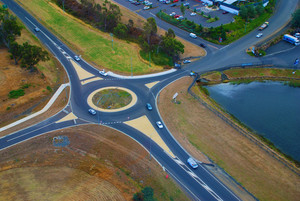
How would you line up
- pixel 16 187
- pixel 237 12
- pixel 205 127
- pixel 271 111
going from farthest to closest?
Result: 1. pixel 237 12
2. pixel 271 111
3. pixel 205 127
4. pixel 16 187

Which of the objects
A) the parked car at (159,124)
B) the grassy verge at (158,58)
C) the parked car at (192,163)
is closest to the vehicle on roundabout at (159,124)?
the parked car at (159,124)

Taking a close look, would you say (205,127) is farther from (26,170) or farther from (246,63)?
(26,170)

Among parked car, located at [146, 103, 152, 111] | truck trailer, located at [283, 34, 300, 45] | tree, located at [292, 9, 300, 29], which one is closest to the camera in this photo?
parked car, located at [146, 103, 152, 111]

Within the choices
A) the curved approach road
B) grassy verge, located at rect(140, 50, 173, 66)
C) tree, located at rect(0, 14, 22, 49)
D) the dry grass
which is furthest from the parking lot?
tree, located at rect(0, 14, 22, 49)

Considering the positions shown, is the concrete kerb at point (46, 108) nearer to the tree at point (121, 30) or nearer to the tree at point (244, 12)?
the tree at point (121, 30)

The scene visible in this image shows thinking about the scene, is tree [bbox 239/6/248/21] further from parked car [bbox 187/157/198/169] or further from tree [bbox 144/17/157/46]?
parked car [bbox 187/157/198/169]

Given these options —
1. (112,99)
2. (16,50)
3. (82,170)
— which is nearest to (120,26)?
(16,50)

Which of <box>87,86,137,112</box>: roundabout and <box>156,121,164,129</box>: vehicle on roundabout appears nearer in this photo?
<box>156,121,164,129</box>: vehicle on roundabout

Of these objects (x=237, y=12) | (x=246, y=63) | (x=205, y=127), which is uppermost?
(x=237, y=12)

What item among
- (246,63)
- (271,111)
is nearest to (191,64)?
(246,63)
